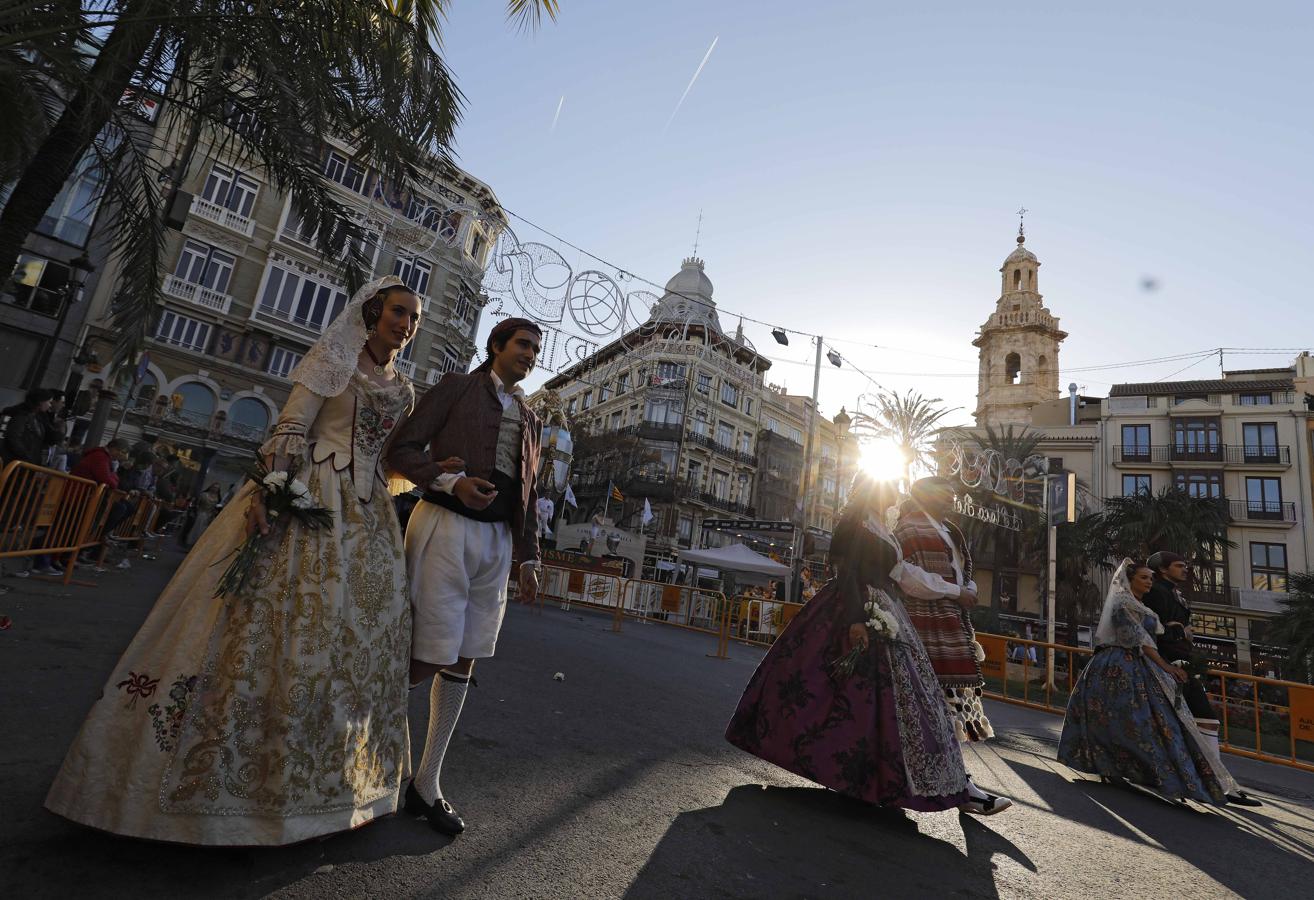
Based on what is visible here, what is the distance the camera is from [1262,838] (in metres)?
4.09

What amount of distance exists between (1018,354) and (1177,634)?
49812 millimetres

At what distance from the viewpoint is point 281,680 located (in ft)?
6.41

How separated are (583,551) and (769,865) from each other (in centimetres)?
3401

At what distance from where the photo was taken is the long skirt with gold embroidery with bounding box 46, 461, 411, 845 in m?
1.77

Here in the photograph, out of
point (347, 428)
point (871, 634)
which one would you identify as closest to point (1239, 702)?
point (871, 634)

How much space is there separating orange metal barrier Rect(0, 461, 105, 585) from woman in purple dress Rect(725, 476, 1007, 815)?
5556mm

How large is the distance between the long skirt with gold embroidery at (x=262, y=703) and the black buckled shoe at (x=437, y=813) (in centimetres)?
17

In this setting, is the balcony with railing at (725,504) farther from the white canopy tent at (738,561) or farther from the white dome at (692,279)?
the white canopy tent at (738,561)

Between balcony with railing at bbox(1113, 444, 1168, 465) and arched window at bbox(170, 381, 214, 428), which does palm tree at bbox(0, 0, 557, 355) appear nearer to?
arched window at bbox(170, 381, 214, 428)

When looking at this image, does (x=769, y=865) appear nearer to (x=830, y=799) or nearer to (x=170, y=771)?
(x=830, y=799)

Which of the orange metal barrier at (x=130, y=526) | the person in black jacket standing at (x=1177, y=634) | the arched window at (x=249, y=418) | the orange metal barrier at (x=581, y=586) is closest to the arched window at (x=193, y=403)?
the arched window at (x=249, y=418)

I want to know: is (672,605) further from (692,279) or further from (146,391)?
(692,279)

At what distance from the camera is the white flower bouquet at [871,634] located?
348cm

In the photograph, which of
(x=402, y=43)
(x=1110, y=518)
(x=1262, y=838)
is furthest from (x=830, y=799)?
(x=1110, y=518)
